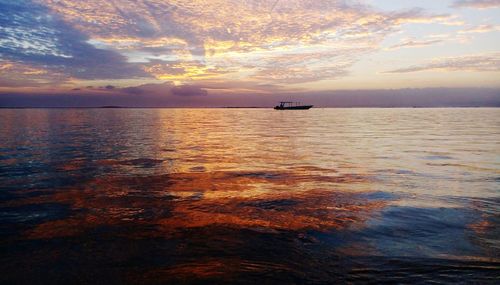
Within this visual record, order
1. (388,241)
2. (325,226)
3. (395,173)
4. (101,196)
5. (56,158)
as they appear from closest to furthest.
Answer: (388,241) → (325,226) → (101,196) → (395,173) → (56,158)

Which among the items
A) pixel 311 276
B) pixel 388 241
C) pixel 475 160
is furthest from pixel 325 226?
pixel 475 160

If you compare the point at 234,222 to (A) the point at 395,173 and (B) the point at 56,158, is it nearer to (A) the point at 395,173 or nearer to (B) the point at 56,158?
(A) the point at 395,173

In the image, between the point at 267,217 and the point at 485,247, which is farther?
the point at 267,217

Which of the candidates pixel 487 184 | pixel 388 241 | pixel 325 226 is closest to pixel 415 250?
pixel 388 241

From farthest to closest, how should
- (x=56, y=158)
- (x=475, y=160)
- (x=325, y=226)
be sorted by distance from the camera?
(x=56, y=158) → (x=475, y=160) → (x=325, y=226)

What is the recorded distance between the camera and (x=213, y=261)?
814cm

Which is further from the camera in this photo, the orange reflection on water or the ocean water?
the orange reflection on water

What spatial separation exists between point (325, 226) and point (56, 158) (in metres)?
21.3

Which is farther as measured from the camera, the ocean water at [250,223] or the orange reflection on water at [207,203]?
the orange reflection on water at [207,203]

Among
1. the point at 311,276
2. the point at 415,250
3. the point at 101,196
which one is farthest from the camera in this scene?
the point at 101,196

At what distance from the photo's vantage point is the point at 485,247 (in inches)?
345

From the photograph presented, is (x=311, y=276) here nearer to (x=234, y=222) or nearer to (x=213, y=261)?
(x=213, y=261)

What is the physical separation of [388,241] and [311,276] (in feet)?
10.1

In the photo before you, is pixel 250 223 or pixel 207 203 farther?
pixel 207 203
